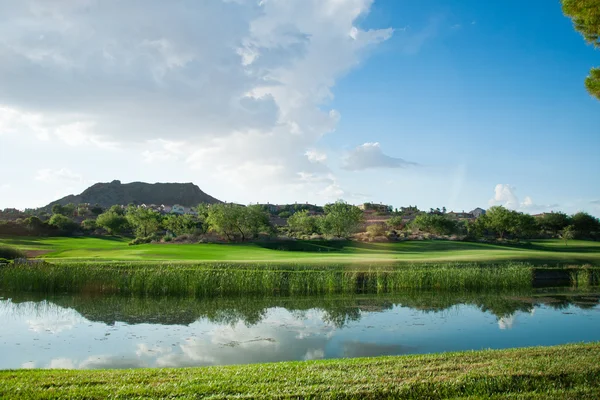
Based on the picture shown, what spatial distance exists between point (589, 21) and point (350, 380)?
360 inches

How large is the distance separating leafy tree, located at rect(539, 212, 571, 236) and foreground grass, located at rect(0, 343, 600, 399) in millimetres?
77595

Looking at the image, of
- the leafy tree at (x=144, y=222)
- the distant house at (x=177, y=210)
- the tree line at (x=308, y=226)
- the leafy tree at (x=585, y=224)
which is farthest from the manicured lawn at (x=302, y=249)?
the distant house at (x=177, y=210)

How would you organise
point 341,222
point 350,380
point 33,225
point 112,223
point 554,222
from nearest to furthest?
1. point 350,380
2. point 341,222
3. point 33,225
4. point 112,223
5. point 554,222

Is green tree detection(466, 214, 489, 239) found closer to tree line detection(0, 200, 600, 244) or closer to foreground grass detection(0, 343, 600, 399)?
tree line detection(0, 200, 600, 244)

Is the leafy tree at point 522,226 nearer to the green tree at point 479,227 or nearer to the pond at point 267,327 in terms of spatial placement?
the green tree at point 479,227

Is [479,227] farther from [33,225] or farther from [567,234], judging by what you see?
[33,225]

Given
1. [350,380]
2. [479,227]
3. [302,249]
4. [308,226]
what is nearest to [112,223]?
[308,226]

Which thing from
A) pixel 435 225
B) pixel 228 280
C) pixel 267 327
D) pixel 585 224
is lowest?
pixel 267 327

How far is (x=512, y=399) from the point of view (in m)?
6.00

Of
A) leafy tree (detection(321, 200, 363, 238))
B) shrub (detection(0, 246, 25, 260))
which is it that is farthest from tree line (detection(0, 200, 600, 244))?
shrub (detection(0, 246, 25, 260))

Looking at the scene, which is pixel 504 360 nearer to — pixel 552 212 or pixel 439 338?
pixel 439 338

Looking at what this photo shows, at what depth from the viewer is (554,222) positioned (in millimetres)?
76000

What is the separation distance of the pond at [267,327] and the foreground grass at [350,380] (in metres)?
3.18

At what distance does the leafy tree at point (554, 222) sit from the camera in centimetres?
7556
